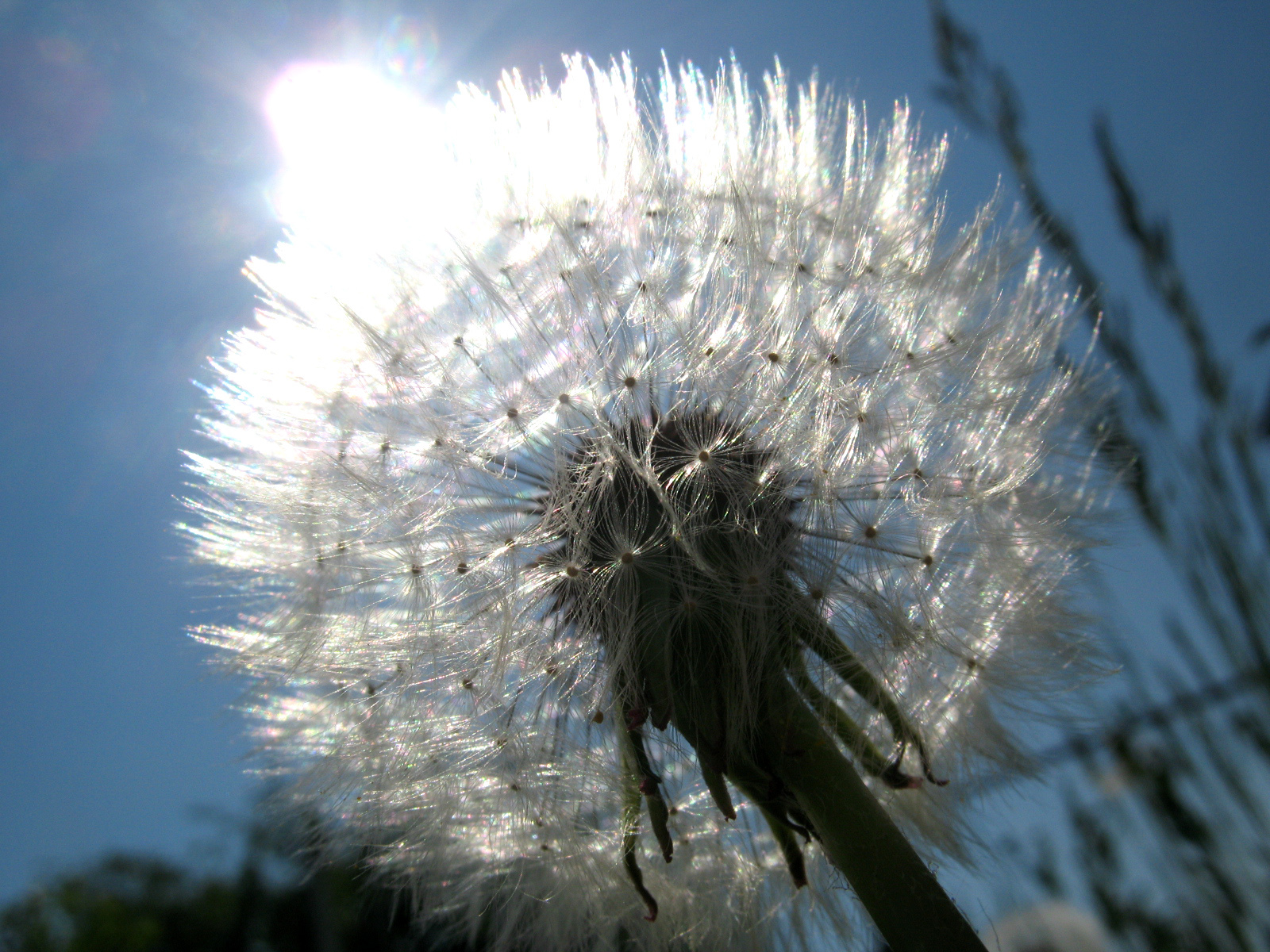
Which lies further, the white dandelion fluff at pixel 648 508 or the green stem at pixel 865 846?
the white dandelion fluff at pixel 648 508

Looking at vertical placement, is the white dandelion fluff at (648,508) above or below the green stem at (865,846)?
above

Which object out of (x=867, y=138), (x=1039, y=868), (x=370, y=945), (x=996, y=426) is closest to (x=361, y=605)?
(x=996, y=426)

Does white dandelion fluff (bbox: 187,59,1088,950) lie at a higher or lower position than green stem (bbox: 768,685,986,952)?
higher

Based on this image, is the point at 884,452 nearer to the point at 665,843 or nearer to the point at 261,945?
the point at 665,843

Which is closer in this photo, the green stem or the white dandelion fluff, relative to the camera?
the green stem

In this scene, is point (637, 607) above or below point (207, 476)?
below
